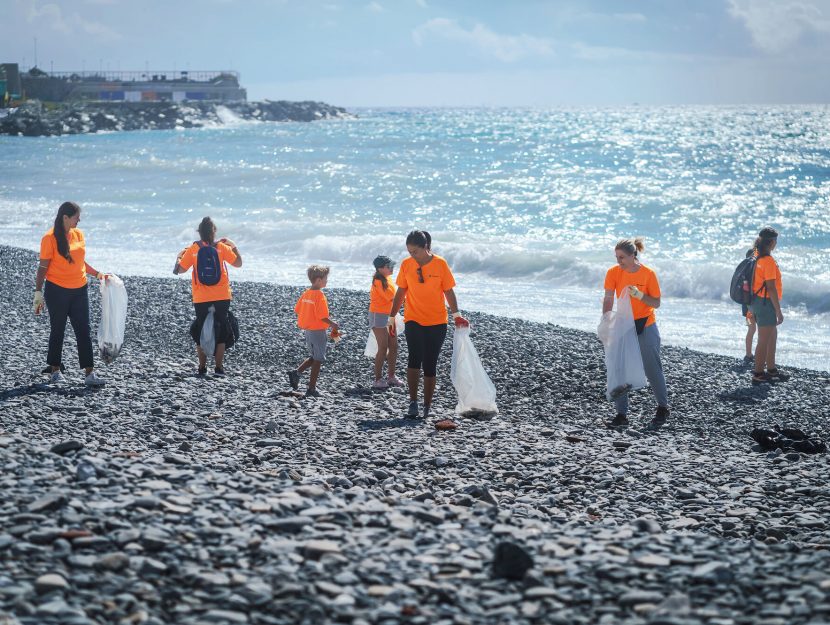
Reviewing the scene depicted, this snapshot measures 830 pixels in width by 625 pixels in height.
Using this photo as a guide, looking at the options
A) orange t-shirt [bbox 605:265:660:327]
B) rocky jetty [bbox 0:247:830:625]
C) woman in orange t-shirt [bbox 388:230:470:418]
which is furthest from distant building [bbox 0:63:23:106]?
orange t-shirt [bbox 605:265:660:327]

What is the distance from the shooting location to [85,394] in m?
8.70

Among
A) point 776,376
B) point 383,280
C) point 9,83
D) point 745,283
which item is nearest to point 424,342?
point 383,280

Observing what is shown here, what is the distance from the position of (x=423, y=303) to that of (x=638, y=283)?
6.30ft

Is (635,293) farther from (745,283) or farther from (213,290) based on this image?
(213,290)

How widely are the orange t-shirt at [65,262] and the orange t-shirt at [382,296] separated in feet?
9.55

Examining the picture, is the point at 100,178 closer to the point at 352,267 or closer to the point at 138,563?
the point at 352,267

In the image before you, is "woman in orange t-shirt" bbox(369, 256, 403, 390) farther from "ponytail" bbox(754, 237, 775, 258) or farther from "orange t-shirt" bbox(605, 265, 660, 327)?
"ponytail" bbox(754, 237, 775, 258)

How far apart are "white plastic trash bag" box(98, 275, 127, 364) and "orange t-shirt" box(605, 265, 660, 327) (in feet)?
16.0

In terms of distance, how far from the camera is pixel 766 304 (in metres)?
10.5

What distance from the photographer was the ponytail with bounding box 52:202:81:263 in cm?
859

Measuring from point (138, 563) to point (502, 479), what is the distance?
3.21 metres

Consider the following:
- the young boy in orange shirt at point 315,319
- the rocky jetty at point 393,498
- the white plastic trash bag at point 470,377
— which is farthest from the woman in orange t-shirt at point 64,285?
the white plastic trash bag at point 470,377

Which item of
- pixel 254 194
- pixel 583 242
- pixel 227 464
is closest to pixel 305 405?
pixel 227 464

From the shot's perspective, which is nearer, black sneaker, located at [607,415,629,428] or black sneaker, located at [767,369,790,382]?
black sneaker, located at [607,415,629,428]
